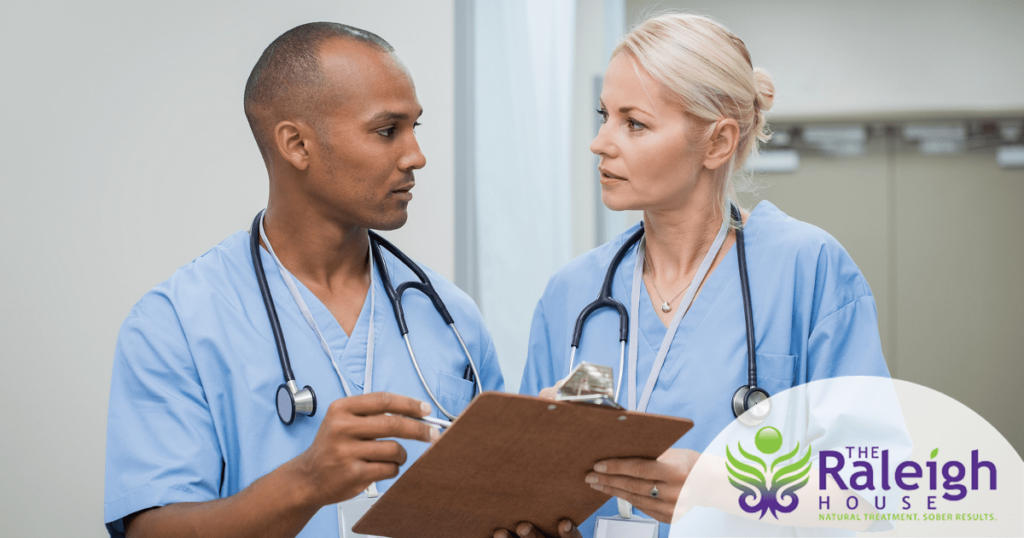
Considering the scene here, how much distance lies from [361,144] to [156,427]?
50 centimetres

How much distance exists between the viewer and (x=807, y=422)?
1.16 metres

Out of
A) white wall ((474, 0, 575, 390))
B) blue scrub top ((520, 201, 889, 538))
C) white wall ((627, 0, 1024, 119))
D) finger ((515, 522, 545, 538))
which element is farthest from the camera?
white wall ((627, 0, 1024, 119))

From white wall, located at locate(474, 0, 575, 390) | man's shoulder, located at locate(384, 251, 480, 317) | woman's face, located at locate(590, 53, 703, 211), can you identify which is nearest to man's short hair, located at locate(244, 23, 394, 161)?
man's shoulder, located at locate(384, 251, 480, 317)

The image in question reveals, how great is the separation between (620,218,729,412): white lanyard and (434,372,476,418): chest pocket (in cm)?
28

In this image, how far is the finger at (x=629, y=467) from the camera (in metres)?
0.89

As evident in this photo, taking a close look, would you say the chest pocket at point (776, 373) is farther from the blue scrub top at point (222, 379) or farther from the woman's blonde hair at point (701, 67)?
the blue scrub top at point (222, 379)

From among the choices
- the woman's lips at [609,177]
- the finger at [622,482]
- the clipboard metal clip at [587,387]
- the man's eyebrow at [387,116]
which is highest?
the man's eyebrow at [387,116]

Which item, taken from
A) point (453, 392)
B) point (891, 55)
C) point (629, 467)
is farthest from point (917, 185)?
point (629, 467)

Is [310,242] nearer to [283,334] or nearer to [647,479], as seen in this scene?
[283,334]

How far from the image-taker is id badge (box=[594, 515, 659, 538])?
1.14 meters

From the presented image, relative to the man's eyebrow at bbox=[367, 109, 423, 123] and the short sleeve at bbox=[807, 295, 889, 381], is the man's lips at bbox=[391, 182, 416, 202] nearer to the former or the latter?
the man's eyebrow at bbox=[367, 109, 423, 123]

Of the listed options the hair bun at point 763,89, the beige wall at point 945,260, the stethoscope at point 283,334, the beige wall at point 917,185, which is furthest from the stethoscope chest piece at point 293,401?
the beige wall at point 945,260

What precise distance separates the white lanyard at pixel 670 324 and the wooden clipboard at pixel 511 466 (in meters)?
0.22

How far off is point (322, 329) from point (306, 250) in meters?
0.13
